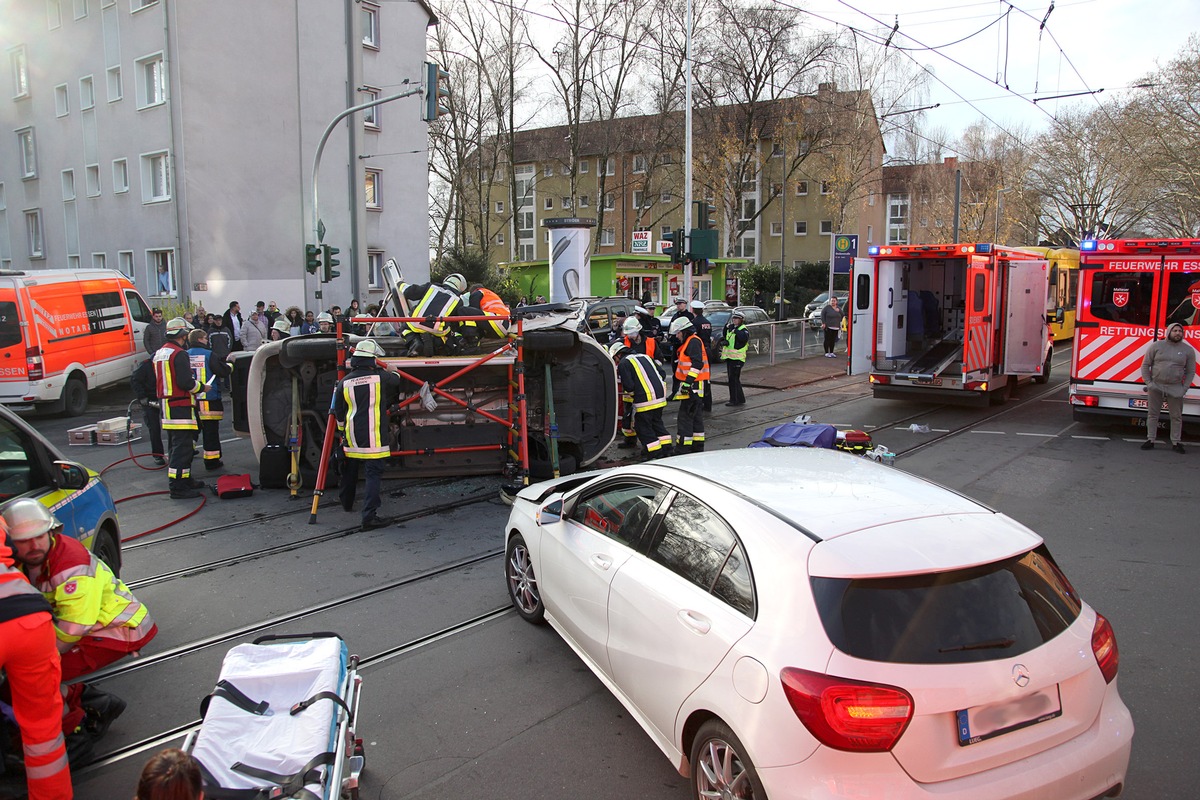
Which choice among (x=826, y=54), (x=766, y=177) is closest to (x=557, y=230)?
(x=826, y=54)

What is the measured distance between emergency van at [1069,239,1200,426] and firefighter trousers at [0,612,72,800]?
13.0m

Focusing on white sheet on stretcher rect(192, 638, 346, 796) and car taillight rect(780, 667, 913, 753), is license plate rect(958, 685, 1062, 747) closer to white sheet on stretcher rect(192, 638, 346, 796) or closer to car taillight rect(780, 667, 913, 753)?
car taillight rect(780, 667, 913, 753)

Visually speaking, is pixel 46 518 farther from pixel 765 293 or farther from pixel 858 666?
pixel 765 293

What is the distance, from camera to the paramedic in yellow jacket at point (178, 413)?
888 cm

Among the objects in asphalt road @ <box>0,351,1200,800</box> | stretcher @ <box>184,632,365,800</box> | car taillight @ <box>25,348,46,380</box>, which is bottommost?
asphalt road @ <box>0,351,1200,800</box>

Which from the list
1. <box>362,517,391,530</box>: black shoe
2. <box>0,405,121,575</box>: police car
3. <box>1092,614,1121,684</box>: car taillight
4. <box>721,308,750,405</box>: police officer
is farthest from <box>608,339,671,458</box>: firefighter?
<box>1092,614,1121,684</box>: car taillight

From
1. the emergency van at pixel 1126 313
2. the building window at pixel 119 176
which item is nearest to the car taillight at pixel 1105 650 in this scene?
the emergency van at pixel 1126 313

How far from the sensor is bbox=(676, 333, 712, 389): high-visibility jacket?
34.7ft

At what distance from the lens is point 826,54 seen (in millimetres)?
39312

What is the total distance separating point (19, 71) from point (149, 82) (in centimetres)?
940

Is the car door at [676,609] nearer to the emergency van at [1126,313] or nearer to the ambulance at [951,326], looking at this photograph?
the emergency van at [1126,313]

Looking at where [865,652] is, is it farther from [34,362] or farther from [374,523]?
[34,362]

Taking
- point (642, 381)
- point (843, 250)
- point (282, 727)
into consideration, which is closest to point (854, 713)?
point (282, 727)

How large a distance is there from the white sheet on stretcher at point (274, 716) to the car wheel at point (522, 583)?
6.32 ft
